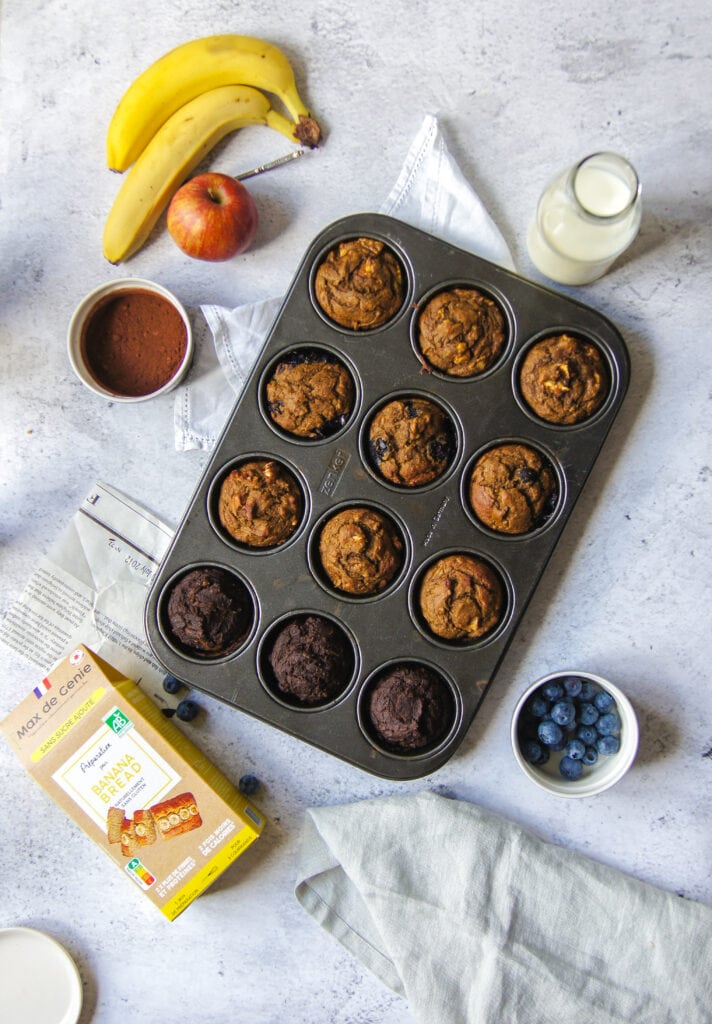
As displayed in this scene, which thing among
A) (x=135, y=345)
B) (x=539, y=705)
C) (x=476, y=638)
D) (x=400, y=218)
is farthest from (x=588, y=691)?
(x=135, y=345)

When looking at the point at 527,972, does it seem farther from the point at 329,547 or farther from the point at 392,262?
the point at 392,262

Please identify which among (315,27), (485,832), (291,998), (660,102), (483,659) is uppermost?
(660,102)

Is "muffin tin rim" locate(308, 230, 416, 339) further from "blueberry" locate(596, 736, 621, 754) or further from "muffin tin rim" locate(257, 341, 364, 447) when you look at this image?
"blueberry" locate(596, 736, 621, 754)

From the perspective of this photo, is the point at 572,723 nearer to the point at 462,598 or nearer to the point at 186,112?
the point at 462,598

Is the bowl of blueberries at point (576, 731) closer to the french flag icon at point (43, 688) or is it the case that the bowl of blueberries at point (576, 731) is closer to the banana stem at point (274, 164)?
the french flag icon at point (43, 688)

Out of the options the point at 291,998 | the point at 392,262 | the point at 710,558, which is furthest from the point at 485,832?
the point at 392,262
